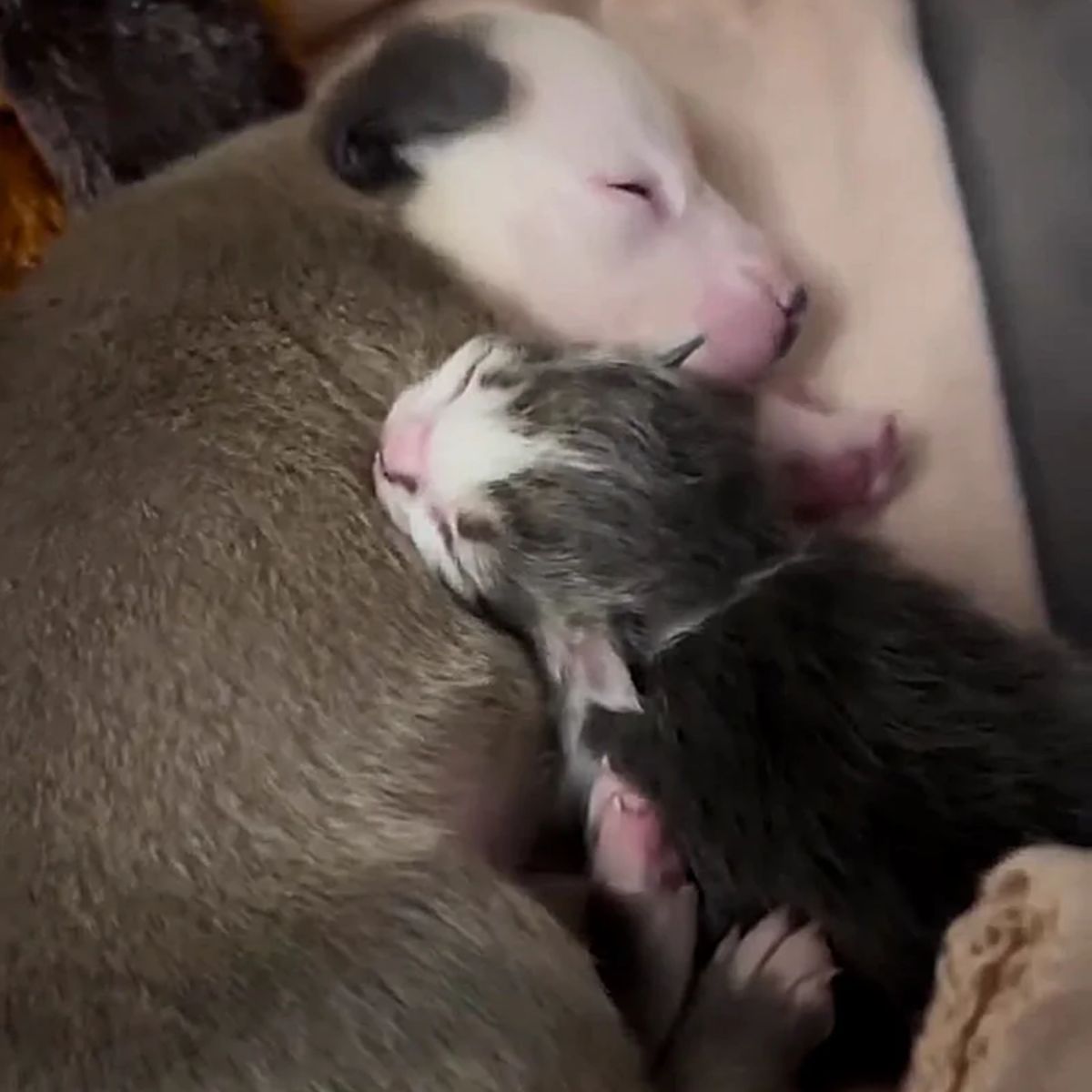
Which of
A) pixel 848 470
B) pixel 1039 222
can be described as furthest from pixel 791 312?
pixel 1039 222

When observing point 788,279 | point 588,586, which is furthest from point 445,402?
point 788,279

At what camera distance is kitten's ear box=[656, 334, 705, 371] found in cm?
146

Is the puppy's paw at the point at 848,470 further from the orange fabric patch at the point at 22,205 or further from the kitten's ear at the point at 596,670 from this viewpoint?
the orange fabric patch at the point at 22,205

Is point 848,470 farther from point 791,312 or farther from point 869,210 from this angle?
point 869,210

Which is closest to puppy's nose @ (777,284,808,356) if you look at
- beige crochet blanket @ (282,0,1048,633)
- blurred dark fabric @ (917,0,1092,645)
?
beige crochet blanket @ (282,0,1048,633)

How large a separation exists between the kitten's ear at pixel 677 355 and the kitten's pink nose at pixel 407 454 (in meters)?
0.18

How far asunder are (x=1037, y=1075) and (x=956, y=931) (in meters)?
0.10

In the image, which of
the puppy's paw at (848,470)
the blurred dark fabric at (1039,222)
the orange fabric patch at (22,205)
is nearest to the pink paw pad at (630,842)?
the puppy's paw at (848,470)

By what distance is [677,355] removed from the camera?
1460mm

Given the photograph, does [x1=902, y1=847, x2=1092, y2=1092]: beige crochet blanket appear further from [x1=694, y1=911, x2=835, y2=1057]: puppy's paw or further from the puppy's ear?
the puppy's ear

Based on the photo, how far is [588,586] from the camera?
140cm

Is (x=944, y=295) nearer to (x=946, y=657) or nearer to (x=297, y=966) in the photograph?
(x=946, y=657)

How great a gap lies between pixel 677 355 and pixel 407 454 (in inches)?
8.4

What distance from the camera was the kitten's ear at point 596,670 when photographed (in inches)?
54.3
